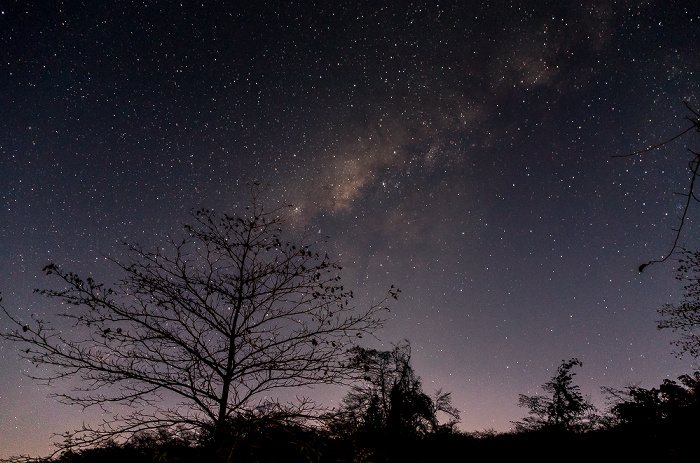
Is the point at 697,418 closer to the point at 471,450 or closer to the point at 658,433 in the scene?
the point at 658,433

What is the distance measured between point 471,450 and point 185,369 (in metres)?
16.4

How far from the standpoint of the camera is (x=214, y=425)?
17.4ft

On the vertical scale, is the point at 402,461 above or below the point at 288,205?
below

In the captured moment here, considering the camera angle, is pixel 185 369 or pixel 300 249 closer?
pixel 185 369

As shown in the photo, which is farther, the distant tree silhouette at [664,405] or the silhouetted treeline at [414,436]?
the distant tree silhouette at [664,405]

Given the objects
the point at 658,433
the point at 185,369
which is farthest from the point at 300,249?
→ the point at 658,433

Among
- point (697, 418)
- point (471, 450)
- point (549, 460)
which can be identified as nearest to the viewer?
point (697, 418)

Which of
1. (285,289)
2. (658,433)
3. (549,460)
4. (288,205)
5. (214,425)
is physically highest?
(288,205)

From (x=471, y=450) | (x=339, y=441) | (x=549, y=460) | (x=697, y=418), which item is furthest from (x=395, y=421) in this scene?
(x=339, y=441)

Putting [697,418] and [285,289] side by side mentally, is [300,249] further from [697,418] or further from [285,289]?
[697,418]

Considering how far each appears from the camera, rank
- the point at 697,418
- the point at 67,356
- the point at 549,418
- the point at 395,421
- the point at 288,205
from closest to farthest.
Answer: the point at 67,356, the point at 288,205, the point at 697,418, the point at 395,421, the point at 549,418

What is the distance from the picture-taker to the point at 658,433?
13.0 metres

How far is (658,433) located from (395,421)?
468 inches

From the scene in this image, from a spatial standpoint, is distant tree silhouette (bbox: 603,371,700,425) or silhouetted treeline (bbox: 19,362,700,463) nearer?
silhouetted treeline (bbox: 19,362,700,463)
